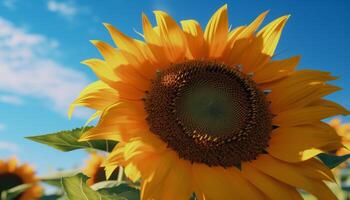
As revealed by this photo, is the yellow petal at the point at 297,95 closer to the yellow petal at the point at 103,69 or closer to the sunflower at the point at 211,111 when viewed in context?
the sunflower at the point at 211,111

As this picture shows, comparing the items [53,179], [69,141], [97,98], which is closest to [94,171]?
[53,179]

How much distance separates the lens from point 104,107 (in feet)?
8.39

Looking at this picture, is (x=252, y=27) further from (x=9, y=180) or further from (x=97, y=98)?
(x=9, y=180)

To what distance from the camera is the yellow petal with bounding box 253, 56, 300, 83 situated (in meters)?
3.07

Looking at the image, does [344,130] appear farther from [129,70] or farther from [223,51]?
[129,70]

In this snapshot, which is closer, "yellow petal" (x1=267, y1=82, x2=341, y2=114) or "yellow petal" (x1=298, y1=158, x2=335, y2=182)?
"yellow petal" (x1=298, y1=158, x2=335, y2=182)

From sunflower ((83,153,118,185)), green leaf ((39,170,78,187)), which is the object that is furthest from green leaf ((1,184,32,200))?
green leaf ((39,170,78,187))

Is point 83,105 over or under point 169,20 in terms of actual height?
under

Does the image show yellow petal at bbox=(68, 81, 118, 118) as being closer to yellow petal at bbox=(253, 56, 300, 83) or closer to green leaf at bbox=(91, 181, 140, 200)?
green leaf at bbox=(91, 181, 140, 200)

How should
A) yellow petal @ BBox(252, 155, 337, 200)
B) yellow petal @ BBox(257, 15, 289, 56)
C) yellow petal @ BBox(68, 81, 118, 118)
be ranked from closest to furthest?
yellow petal @ BBox(68, 81, 118, 118), yellow petal @ BBox(252, 155, 337, 200), yellow petal @ BBox(257, 15, 289, 56)

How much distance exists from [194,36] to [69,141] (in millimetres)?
1015

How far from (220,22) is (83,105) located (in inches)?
40.8

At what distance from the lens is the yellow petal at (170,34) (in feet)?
A: 9.16

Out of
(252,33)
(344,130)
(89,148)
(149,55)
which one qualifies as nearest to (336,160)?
(252,33)
